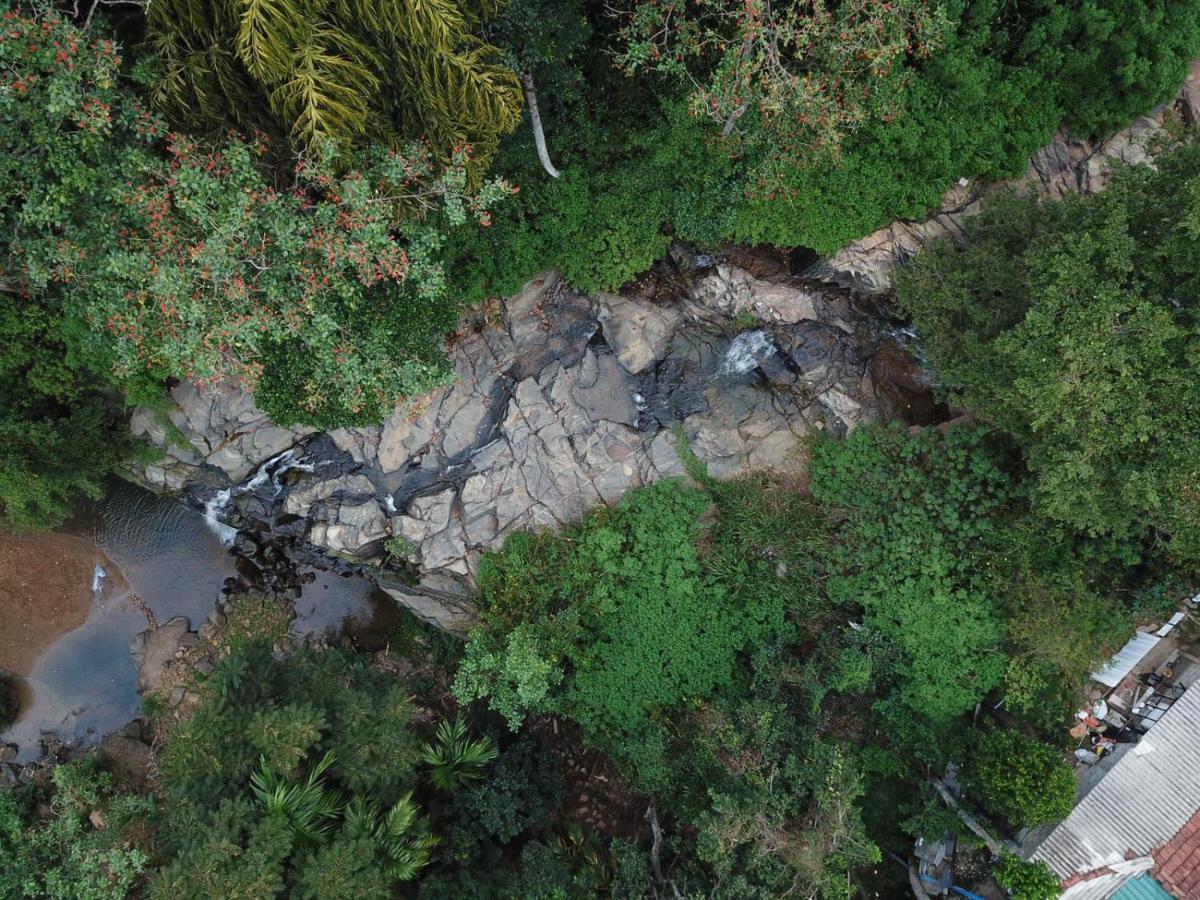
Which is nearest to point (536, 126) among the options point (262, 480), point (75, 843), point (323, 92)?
point (323, 92)

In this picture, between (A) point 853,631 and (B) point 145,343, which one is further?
(A) point 853,631

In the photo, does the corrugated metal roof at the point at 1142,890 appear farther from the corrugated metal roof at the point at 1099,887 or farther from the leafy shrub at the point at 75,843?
the leafy shrub at the point at 75,843

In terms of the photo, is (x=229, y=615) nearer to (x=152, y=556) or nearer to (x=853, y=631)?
(x=152, y=556)

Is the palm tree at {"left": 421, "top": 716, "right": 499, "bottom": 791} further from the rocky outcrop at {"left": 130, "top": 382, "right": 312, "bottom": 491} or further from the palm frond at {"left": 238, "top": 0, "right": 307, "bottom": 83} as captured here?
the palm frond at {"left": 238, "top": 0, "right": 307, "bottom": 83}

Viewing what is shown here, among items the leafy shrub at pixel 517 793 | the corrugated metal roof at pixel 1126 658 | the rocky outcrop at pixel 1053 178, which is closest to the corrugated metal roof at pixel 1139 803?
the corrugated metal roof at pixel 1126 658

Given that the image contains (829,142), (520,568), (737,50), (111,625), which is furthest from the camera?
(111,625)

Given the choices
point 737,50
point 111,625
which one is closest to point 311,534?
point 111,625
